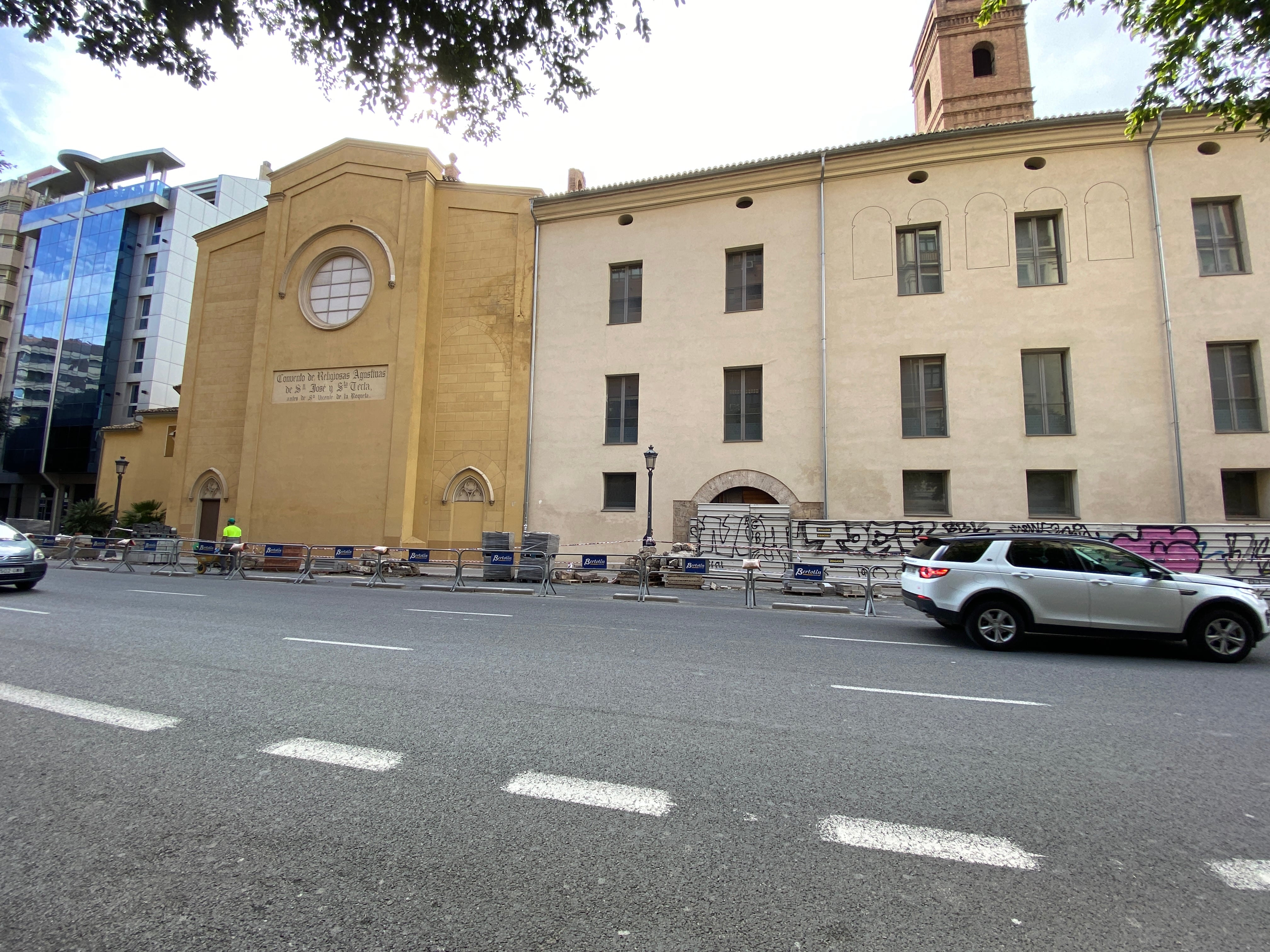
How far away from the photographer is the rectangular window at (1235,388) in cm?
1762

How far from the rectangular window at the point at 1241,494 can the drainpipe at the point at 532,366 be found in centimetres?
1982

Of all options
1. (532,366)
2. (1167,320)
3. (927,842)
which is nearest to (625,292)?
(532,366)

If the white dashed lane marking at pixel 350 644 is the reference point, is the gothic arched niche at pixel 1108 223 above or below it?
above

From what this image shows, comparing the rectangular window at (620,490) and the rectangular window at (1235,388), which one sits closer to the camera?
the rectangular window at (1235,388)

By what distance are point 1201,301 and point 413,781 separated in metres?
22.9

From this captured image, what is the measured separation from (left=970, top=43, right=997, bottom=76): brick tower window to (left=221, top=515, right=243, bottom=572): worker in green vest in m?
39.4

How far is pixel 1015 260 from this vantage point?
19.4 meters

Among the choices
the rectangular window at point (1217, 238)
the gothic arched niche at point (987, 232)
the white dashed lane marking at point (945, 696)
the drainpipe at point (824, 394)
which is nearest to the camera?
the white dashed lane marking at point (945, 696)

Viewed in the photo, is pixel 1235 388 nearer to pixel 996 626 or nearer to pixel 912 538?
pixel 912 538

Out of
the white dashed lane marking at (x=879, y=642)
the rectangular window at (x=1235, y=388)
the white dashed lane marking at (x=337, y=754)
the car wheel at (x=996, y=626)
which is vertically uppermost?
the rectangular window at (x=1235, y=388)

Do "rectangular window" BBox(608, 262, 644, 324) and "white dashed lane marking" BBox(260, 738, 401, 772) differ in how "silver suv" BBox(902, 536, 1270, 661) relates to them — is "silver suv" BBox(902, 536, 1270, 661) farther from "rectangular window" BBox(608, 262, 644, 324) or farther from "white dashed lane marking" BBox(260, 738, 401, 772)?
"rectangular window" BBox(608, 262, 644, 324)

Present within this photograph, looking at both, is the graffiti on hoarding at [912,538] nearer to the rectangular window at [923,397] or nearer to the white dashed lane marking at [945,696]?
the rectangular window at [923,397]

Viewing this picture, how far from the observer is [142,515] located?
2738cm

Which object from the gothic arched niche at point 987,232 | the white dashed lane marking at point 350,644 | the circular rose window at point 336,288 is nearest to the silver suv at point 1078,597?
the white dashed lane marking at point 350,644
